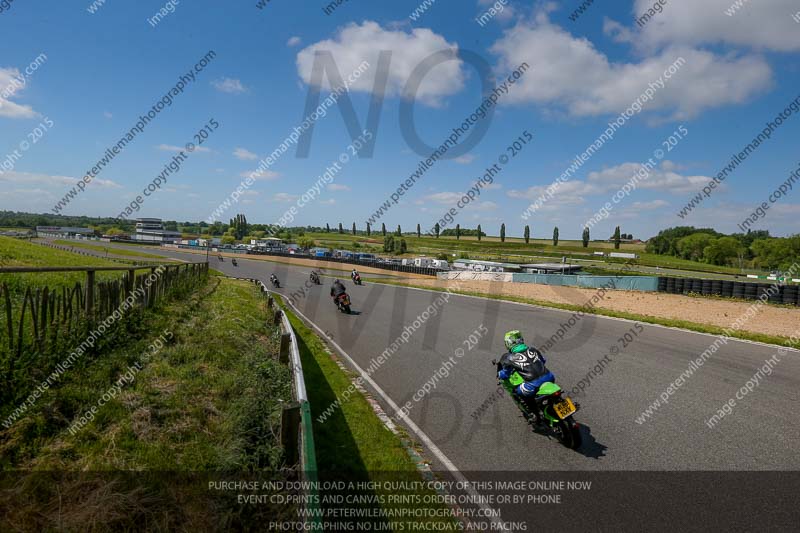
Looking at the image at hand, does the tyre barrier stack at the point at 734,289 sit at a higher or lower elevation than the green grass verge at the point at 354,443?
higher

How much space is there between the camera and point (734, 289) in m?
26.6

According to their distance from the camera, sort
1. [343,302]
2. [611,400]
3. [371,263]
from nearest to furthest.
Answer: [611,400] → [343,302] → [371,263]

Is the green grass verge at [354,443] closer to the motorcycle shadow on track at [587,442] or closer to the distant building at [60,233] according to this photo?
the motorcycle shadow on track at [587,442]

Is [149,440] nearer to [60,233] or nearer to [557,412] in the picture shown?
[557,412]

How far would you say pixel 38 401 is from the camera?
5.17m

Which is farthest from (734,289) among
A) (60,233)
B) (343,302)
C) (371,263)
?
(60,233)

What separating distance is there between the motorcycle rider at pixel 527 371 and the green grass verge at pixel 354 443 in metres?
1.83

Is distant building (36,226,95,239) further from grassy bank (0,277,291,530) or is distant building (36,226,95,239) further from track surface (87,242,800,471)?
track surface (87,242,800,471)

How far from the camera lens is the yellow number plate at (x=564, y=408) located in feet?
18.8

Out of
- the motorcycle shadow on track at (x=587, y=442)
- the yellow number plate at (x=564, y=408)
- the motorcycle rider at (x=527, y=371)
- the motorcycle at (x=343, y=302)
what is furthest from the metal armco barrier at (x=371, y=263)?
the yellow number plate at (x=564, y=408)

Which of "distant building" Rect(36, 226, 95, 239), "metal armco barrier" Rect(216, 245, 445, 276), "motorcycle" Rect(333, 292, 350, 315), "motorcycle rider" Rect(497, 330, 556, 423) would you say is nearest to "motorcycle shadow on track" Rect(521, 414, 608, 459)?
"motorcycle rider" Rect(497, 330, 556, 423)

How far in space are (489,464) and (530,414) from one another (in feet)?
5.17

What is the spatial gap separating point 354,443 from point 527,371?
107 inches

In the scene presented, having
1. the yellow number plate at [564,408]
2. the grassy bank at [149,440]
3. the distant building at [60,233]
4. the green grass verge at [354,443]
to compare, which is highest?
the distant building at [60,233]
